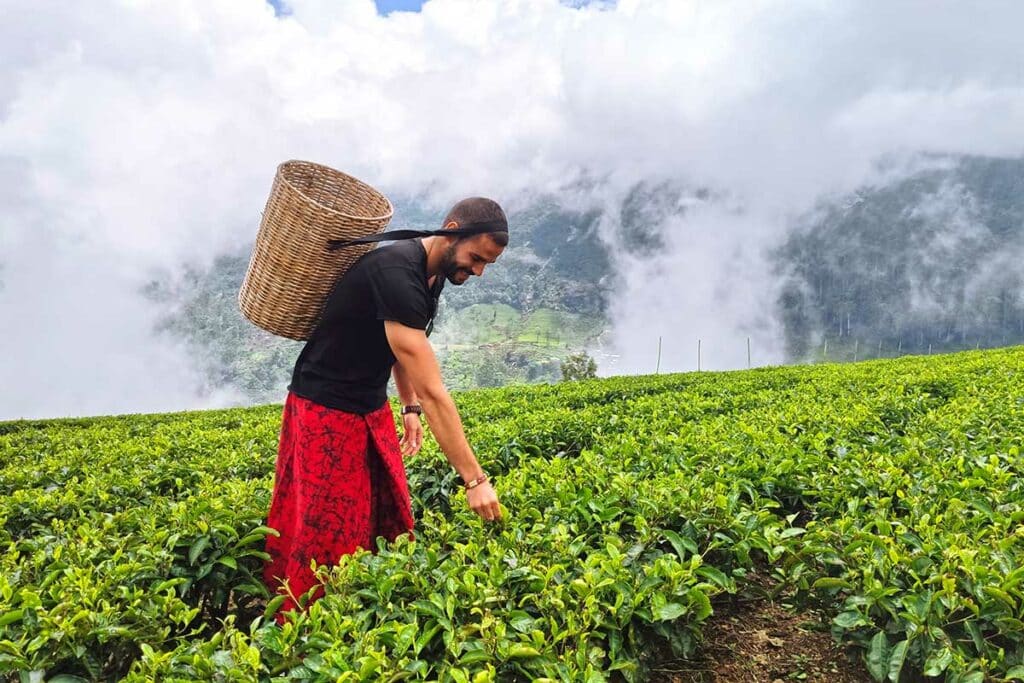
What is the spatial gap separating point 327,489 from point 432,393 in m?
0.76

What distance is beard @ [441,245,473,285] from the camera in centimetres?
268

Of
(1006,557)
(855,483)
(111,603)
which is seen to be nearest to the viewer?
(1006,557)

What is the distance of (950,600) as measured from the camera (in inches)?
81.3

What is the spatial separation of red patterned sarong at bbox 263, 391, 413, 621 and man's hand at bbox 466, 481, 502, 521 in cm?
57

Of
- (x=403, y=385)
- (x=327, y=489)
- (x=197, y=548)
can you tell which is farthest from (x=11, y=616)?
(x=403, y=385)

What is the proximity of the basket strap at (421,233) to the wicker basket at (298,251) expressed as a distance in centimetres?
3

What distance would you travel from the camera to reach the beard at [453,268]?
2683mm

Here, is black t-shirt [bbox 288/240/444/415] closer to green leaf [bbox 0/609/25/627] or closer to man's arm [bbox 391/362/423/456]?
man's arm [bbox 391/362/423/456]

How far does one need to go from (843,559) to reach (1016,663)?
552 mm

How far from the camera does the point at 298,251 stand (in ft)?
9.07

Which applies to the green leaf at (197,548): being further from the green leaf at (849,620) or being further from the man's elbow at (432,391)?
the green leaf at (849,620)

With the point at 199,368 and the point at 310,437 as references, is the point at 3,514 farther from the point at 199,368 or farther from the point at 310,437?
the point at 199,368

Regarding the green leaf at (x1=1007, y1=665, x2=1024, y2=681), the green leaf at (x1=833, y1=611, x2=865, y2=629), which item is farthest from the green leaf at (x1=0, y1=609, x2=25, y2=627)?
the green leaf at (x1=1007, y1=665, x2=1024, y2=681)

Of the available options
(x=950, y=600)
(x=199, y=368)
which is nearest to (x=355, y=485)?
(x=950, y=600)
